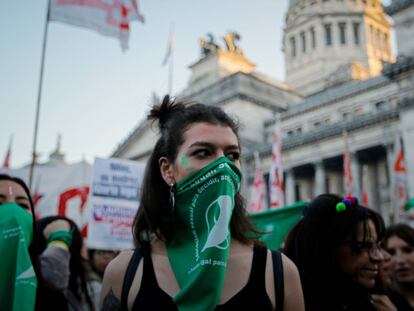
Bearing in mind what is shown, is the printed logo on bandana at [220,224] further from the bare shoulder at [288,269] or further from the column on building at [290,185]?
the column on building at [290,185]

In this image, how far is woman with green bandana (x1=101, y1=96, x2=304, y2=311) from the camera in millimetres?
2227

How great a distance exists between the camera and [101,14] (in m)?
10.6

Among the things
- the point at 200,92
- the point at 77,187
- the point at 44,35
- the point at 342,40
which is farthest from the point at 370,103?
the point at 44,35

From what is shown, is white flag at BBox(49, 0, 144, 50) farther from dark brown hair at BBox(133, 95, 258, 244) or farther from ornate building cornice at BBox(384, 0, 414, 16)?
ornate building cornice at BBox(384, 0, 414, 16)

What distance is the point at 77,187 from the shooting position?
43.3 ft

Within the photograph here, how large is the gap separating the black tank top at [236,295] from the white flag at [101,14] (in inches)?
344

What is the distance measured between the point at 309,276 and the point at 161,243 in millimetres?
1258

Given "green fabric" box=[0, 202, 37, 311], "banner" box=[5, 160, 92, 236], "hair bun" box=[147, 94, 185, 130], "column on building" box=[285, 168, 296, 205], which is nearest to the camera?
"hair bun" box=[147, 94, 185, 130]

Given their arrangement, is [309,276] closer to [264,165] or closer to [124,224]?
[124,224]

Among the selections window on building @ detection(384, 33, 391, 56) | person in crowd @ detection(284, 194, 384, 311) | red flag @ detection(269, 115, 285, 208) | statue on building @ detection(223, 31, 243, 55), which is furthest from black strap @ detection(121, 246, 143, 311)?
window on building @ detection(384, 33, 391, 56)

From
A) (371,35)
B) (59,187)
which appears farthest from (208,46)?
(59,187)

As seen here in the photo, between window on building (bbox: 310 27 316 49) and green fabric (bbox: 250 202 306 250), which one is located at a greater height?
window on building (bbox: 310 27 316 49)

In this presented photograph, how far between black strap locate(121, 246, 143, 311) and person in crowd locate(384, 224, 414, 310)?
3.57 metres

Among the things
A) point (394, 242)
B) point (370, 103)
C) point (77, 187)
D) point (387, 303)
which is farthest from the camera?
point (370, 103)
